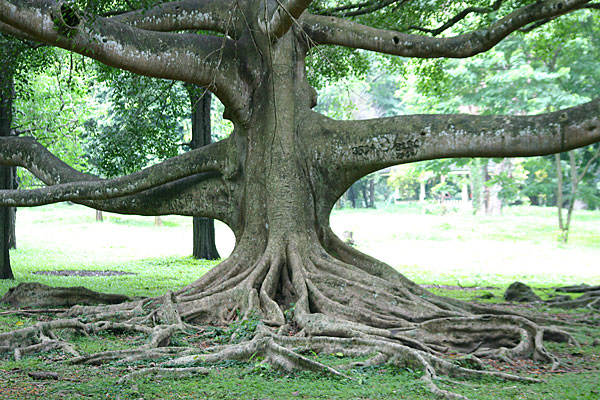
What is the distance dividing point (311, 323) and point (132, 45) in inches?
157

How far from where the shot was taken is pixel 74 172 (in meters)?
10.3

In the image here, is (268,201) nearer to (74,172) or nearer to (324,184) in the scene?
(324,184)

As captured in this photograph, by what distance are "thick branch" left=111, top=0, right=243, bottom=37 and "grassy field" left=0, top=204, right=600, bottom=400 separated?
465 centimetres

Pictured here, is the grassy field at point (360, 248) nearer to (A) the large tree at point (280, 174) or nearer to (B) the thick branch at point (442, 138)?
(A) the large tree at point (280, 174)

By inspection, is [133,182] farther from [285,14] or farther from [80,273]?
[80,273]

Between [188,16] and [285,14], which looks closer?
[285,14]

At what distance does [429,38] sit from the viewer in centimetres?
902

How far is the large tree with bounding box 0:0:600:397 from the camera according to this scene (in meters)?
6.64

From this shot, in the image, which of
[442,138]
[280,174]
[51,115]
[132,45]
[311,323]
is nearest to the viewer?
[311,323]

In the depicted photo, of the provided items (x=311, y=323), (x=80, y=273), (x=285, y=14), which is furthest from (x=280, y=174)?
(x=80, y=273)

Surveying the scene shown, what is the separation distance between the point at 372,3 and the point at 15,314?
28.0ft

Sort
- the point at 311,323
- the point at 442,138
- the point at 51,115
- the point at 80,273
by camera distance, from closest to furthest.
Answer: the point at 311,323, the point at 442,138, the point at 80,273, the point at 51,115

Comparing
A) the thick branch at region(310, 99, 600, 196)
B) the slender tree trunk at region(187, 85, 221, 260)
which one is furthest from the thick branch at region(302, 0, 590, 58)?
the slender tree trunk at region(187, 85, 221, 260)

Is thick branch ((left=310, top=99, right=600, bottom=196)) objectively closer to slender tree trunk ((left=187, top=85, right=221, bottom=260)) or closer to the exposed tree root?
the exposed tree root
